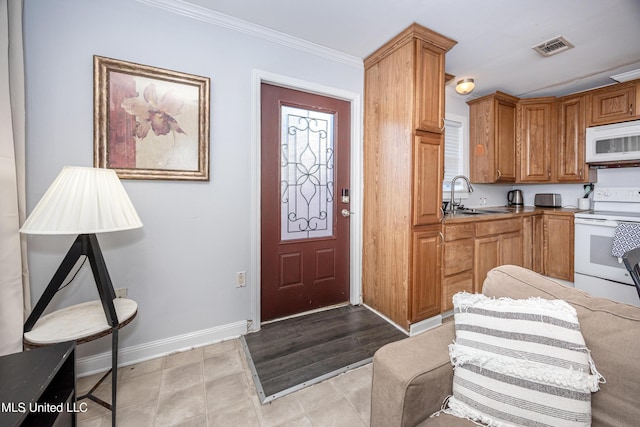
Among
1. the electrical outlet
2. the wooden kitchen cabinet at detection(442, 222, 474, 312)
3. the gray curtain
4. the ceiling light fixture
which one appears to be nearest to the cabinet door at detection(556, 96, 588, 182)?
the ceiling light fixture

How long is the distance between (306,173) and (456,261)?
1641mm

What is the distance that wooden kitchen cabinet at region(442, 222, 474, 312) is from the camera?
2.30 m

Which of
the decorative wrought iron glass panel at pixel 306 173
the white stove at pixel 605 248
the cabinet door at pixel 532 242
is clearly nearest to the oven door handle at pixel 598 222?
the white stove at pixel 605 248

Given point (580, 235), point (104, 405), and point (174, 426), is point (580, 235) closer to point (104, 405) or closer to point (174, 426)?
point (174, 426)

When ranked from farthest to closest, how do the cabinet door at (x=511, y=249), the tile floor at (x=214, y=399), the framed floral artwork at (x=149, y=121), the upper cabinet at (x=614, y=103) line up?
1. the cabinet door at (x=511, y=249)
2. the upper cabinet at (x=614, y=103)
3. the framed floral artwork at (x=149, y=121)
4. the tile floor at (x=214, y=399)

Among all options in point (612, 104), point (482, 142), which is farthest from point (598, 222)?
point (482, 142)

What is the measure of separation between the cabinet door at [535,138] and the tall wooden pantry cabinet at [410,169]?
1959mm

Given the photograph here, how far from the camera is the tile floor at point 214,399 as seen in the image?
1.29 metres

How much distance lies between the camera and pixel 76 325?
1.24 metres

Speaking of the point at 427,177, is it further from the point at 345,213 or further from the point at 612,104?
the point at 612,104

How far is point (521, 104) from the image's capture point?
3.29 metres

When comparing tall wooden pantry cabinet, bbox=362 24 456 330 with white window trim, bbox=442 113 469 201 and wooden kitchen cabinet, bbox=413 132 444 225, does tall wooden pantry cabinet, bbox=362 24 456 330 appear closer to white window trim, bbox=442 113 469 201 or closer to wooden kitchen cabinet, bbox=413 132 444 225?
wooden kitchen cabinet, bbox=413 132 444 225

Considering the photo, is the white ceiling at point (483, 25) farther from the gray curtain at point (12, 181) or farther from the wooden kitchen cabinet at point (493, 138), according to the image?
the gray curtain at point (12, 181)

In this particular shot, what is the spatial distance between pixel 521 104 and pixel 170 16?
4.02m
